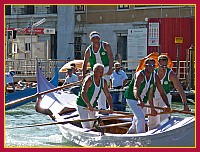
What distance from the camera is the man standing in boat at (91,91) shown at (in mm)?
7757

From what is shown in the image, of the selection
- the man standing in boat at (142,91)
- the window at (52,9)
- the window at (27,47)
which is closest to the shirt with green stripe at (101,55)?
the man standing in boat at (142,91)

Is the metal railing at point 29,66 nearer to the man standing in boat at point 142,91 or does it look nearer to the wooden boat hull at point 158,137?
the wooden boat hull at point 158,137

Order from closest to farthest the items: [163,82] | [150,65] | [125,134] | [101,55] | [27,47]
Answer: [150,65], [125,134], [163,82], [101,55], [27,47]

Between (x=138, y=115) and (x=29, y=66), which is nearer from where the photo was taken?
(x=138, y=115)

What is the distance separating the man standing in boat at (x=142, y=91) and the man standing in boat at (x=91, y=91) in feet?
1.51

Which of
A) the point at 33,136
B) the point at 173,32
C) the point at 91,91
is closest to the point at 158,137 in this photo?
the point at 91,91

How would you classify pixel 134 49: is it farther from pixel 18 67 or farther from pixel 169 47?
pixel 18 67

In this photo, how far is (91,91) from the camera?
7.99 meters

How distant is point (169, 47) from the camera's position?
2362 cm

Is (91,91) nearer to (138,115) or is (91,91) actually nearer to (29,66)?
(138,115)

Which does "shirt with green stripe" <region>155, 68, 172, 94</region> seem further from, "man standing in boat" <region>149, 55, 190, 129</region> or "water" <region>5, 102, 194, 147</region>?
"water" <region>5, 102, 194, 147</region>

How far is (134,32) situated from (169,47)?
2465mm

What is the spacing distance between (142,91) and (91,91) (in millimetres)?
813

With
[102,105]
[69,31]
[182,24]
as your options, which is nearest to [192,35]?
[182,24]
